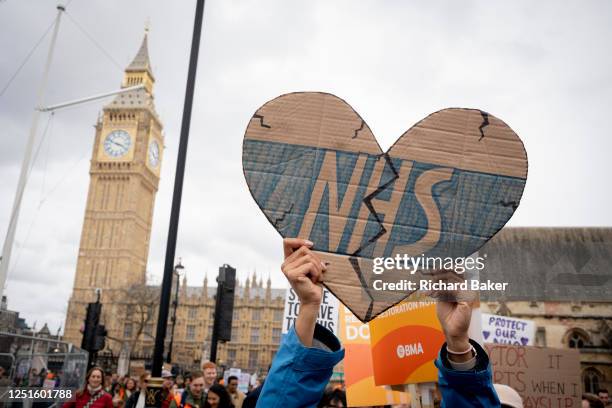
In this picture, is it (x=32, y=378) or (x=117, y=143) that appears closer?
(x=32, y=378)

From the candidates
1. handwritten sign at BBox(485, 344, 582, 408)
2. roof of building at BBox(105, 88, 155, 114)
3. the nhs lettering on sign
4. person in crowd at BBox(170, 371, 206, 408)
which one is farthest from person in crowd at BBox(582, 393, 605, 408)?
roof of building at BBox(105, 88, 155, 114)

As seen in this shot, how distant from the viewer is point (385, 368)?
4047 mm

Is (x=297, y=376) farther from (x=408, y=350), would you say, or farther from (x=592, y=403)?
(x=592, y=403)

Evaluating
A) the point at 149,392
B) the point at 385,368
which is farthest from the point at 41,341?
the point at 385,368

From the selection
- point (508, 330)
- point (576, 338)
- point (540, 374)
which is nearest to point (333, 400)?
point (540, 374)

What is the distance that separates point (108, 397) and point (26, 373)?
249 centimetres

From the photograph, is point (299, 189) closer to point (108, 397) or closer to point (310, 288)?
point (310, 288)

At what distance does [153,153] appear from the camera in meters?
79.3

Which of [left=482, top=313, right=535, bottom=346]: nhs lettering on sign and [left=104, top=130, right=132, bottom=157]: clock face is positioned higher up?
[left=104, top=130, right=132, bottom=157]: clock face

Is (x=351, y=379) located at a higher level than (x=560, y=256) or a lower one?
lower

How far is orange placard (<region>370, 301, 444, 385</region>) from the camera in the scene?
152 inches

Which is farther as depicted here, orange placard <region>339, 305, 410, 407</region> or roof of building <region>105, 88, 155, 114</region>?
roof of building <region>105, 88, 155, 114</region>

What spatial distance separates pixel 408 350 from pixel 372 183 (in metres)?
2.70

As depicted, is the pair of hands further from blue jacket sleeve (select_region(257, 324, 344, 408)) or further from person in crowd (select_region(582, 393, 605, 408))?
person in crowd (select_region(582, 393, 605, 408))
